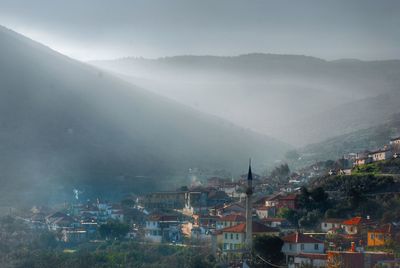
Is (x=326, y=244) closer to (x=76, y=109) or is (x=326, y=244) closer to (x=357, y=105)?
(x=76, y=109)

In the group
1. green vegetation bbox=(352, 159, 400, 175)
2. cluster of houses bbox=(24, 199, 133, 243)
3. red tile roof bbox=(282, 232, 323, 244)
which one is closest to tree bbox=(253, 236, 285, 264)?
red tile roof bbox=(282, 232, 323, 244)

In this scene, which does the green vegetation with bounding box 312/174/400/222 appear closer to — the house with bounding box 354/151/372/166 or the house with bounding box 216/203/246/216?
the house with bounding box 216/203/246/216

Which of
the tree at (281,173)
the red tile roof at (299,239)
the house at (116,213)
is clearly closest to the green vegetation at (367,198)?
the red tile roof at (299,239)

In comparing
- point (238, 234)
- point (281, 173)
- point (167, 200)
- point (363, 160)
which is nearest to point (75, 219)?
point (167, 200)

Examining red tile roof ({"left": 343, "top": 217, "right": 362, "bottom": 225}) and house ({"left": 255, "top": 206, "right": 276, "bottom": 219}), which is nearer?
red tile roof ({"left": 343, "top": 217, "right": 362, "bottom": 225})

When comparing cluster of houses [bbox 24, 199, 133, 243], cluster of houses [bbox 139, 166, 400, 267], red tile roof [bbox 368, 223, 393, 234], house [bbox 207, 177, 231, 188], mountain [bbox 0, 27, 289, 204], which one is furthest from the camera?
mountain [bbox 0, 27, 289, 204]

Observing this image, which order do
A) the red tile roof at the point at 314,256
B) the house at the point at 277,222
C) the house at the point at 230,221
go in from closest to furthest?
1. the red tile roof at the point at 314,256
2. the house at the point at 277,222
3. the house at the point at 230,221

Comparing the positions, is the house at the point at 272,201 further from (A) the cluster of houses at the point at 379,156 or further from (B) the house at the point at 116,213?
(B) the house at the point at 116,213

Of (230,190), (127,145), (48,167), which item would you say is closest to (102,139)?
(127,145)
